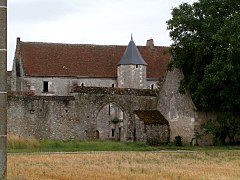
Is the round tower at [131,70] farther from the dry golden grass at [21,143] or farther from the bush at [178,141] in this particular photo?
the dry golden grass at [21,143]

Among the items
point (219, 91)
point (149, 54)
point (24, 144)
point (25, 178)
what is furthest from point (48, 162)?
point (149, 54)

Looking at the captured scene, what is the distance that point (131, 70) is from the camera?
62.3 meters

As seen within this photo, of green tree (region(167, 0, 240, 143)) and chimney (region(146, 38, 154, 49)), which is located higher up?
chimney (region(146, 38, 154, 49))

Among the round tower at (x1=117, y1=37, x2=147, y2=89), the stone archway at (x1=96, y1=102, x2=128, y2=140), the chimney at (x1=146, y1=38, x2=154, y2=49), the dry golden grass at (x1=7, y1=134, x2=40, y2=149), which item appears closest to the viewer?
the dry golden grass at (x1=7, y1=134, x2=40, y2=149)

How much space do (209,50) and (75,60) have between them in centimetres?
2266

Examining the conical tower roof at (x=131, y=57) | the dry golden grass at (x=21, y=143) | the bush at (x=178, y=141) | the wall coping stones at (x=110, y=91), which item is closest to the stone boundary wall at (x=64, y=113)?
the wall coping stones at (x=110, y=91)

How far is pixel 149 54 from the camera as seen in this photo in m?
65.5

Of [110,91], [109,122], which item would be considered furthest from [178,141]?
[109,122]

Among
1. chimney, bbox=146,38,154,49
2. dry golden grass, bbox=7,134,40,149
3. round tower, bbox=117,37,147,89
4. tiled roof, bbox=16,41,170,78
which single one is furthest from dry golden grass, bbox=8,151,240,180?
chimney, bbox=146,38,154,49

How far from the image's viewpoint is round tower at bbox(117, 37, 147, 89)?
62.2 metres

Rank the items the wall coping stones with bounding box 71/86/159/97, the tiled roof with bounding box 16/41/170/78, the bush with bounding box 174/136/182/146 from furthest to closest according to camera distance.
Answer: the tiled roof with bounding box 16/41/170/78 → the wall coping stones with bounding box 71/86/159/97 → the bush with bounding box 174/136/182/146

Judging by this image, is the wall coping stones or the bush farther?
the wall coping stones

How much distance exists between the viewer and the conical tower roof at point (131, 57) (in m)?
62.2

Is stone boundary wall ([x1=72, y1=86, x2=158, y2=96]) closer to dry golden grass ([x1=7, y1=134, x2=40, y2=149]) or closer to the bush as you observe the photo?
the bush
